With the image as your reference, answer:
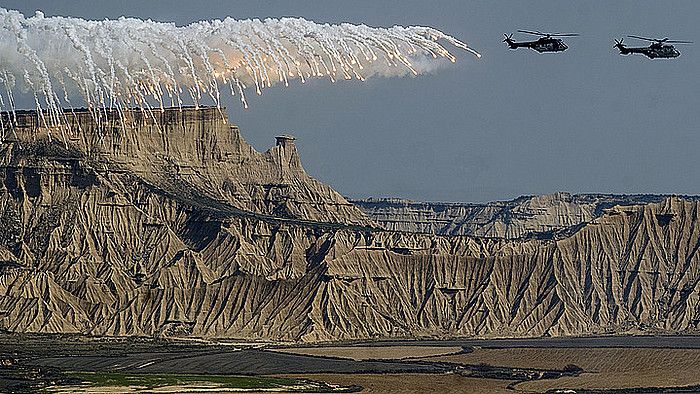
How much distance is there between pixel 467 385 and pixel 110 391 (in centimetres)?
3329

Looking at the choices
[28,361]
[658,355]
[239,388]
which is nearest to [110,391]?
[239,388]

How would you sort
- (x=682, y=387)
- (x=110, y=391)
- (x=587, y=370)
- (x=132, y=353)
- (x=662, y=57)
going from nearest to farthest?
(x=662, y=57), (x=110, y=391), (x=682, y=387), (x=587, y=370), (x=132, y=353)

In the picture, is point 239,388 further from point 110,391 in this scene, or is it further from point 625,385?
point 625,385

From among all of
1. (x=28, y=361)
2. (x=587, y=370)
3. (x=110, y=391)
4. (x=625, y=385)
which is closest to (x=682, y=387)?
(x=625, y=385)

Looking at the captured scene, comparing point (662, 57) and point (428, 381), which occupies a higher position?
point (662, 57)

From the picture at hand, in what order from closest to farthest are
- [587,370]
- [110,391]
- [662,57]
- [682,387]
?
[662,57] < [110,391] < [682,387] < [587,370]

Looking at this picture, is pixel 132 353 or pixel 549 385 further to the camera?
pixel 132 353

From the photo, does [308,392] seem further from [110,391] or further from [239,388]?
[110,391]

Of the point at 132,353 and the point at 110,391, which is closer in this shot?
the point at 110,391

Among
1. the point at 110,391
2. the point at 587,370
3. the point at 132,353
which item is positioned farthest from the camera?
the point at 132,353

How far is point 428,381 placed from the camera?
161 meters

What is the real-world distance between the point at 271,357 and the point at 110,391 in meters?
35.8

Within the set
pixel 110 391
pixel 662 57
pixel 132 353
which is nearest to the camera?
pixel 662 57

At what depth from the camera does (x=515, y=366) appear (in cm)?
18000
